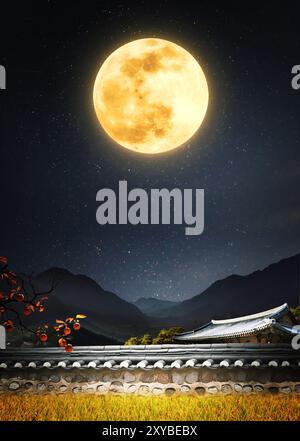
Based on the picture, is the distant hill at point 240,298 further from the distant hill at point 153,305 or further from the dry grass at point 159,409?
the dry grass at point 159,409

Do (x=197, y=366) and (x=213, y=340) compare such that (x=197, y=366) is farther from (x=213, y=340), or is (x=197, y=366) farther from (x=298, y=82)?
(x=213, y=340)

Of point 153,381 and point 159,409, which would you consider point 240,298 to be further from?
point 159,409

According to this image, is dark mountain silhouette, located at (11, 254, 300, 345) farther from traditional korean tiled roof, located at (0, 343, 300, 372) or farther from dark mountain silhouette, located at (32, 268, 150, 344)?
traditional korean tiled roof, located at (0, 343, 300, 372)

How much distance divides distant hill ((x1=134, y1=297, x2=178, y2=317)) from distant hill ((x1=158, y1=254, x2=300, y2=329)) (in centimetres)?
20

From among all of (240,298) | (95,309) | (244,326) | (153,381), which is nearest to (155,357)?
(153,381)

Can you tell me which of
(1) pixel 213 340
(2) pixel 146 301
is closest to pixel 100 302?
(2) pixel 146 301

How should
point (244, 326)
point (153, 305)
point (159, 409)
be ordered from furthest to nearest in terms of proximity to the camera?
1. point (153, 305)
2. point (244, 326)
3. point (159, 409)

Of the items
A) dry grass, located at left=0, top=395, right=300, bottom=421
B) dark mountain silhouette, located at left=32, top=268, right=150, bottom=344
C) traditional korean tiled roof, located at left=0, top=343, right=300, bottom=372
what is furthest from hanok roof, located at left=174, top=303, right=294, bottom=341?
dark mountain silhouette, located at left=32, top=268, right=150, bottom=344

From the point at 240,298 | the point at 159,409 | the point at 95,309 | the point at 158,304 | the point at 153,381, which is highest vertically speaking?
the point at 240,298

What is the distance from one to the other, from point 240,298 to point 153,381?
11.8 metres

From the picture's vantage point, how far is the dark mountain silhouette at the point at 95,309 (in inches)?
619

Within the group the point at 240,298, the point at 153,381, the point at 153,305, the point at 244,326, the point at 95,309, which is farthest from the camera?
the point at 95,309

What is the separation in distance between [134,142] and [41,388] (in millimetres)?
3491

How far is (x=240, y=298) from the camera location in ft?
52.9
